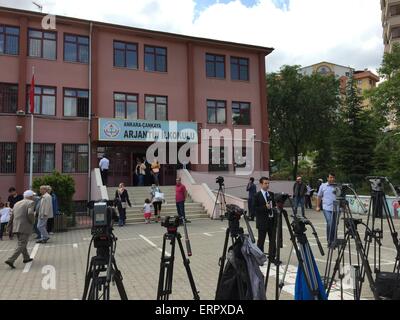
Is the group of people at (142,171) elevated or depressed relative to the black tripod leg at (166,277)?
elevated

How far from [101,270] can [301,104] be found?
3307 centimetres

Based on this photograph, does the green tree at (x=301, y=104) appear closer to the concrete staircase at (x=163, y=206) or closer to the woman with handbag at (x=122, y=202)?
the concrete staircase at (x=163, y=206)

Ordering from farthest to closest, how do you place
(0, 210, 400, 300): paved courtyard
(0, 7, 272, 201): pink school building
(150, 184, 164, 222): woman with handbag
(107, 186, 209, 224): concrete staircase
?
(0, 7, 272, 201): pink school building < (107, 186, 209, 224): concrete staircase < (150, 184, 164, 222): woman with handbag < (0, 210, 400, 300): paved courtyard

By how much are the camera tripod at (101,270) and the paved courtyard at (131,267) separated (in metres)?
2.01

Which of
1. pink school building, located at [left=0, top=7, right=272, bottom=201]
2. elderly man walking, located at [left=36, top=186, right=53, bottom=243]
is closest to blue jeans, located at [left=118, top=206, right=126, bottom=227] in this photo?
elderly man walking, located at [left=36, top=186, right=53, bottom=243]

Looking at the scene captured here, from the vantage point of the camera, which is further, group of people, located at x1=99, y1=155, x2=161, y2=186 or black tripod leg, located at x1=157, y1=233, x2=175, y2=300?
group of people, located at x1=99, y1=155, x2=161, y2=186

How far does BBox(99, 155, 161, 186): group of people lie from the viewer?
21.4 meters

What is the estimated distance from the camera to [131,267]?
8492 mm

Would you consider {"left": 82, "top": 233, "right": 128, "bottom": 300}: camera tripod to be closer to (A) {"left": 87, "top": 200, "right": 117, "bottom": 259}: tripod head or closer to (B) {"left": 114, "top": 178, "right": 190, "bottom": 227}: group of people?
(A) {"left": 87, "top": 200, "right": 117, "bottom": 259}: tripod head

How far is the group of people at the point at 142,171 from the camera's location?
21364 millimetres

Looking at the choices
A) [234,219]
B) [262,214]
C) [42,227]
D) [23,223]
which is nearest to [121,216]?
[42,227]

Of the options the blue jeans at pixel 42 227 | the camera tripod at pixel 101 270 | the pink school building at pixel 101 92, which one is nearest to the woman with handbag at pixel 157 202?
the blue jeans at pixel 42 227

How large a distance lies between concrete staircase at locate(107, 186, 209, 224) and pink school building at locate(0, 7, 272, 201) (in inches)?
117

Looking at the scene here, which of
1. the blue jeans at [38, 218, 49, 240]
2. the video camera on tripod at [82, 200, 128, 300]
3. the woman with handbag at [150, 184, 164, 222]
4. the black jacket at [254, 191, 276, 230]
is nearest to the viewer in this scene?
the video camera on tripod at [82, 200, 128, 300]
